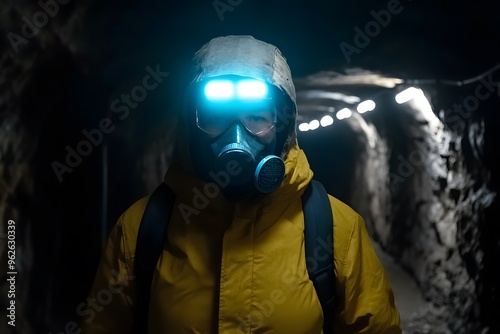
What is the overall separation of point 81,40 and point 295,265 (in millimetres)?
1911

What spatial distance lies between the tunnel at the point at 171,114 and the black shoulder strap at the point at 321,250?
1.32 meters

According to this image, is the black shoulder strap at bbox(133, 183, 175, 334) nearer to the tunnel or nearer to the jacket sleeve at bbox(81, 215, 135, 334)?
the jacket sleeve at bbox(81, 215, 135, 334)

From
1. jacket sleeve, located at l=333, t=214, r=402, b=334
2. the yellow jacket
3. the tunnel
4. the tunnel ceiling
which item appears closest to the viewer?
the yellow jacket

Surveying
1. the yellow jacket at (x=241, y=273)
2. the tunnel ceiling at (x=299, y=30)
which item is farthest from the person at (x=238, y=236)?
the tunnel ceiling at (x=299, y=30)

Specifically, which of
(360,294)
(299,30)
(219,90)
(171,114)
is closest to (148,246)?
(219,90)

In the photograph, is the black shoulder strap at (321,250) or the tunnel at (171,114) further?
the tunnel at (171,114)

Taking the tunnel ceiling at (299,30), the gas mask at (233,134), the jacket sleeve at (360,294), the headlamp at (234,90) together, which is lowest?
the jacket sleeve at (360,294)

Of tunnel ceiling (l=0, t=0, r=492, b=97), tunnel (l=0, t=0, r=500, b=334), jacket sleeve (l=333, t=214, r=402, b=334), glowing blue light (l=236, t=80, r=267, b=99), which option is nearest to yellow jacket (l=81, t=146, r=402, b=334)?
jacket sleeve (l=333, t=214, r=402, b=334)

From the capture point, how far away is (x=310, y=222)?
1554 millimetres

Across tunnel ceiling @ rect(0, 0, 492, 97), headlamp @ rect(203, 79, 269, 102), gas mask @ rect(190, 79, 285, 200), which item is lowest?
gas mask @ rect(190, 79, 285, 200)

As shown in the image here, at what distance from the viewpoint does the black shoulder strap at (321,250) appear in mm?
1500

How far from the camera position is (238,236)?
1.49 meters

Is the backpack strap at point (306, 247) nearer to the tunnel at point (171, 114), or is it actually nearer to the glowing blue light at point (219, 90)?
the glowing blue light at point (219, 90)

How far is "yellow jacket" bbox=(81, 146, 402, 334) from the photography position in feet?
4.68
